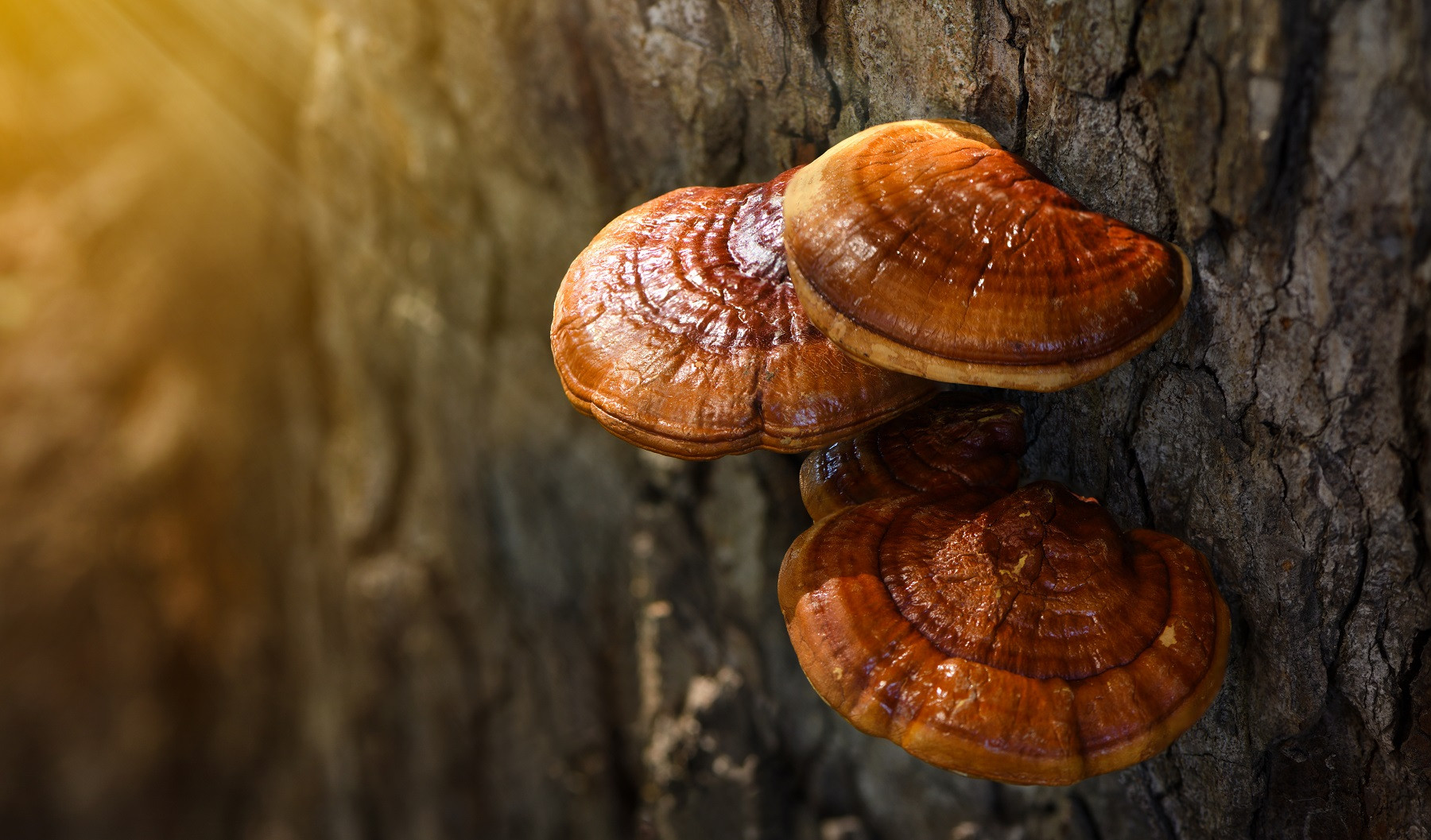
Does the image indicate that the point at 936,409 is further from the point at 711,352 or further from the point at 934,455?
the point at 711,352

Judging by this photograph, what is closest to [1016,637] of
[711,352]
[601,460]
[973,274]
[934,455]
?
[934,455]

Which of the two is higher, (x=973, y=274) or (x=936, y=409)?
(x=973, y=274)

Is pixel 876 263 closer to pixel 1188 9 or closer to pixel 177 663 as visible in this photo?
pixel 1188 9

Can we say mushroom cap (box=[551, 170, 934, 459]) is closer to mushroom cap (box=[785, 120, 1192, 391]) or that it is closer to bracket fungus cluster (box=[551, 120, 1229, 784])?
bracket fungus cluster (box=[551, 120, 1229, 784])

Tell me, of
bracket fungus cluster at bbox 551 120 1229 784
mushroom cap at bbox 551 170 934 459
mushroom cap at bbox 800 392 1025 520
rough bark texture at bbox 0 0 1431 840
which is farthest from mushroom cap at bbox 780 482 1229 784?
rough bark texture at bbox 0 0 1431 840

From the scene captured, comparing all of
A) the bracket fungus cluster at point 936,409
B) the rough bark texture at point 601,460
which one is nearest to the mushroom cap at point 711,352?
the bracket fungus cluster at point 936,409
